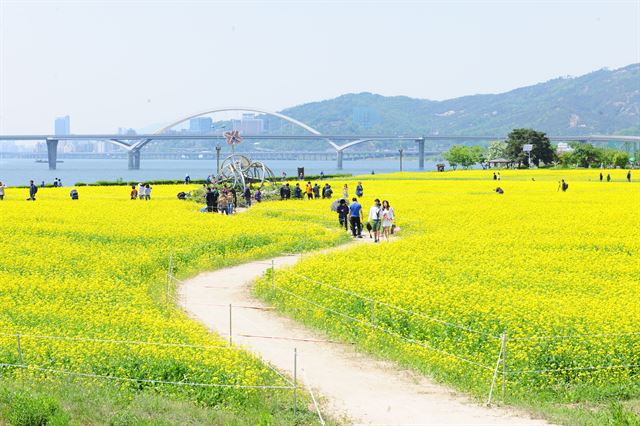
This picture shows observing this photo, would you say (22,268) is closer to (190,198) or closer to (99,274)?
(99,274)

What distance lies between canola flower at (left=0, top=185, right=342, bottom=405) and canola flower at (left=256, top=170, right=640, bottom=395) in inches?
135

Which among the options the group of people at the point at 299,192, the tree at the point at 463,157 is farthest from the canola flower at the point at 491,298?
the tree at the point at 463,157

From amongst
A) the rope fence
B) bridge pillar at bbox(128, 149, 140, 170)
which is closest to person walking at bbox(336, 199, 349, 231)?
the rope fence

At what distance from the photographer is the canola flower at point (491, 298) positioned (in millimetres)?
16250

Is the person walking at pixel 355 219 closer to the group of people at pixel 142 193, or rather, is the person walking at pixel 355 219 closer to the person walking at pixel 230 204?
the person walking at pixel 230 204

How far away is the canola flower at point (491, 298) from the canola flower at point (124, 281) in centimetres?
343

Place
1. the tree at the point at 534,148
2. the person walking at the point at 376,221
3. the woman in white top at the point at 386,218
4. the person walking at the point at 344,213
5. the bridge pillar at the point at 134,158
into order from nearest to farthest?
1. the person walking at the point at 376,221
2. the woman in white top at the point at 386,218
3. the person walking at the point at 344,213
4. the tree at the point at 534,148
5. the bridge pillar at the point at 134,158

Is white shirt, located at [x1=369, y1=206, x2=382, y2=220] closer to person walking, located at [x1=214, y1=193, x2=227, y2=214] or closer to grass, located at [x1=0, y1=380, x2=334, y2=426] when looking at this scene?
person walking, located at [x1=214, y1=193, x2=227, y2=214]

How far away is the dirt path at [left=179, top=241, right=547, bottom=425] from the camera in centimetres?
1424

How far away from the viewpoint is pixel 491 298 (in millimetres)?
Result: 21078

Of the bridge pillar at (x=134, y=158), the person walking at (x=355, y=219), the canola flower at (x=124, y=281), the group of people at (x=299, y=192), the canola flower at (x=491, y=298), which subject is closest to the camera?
the canola flower at (x=124, y=281)

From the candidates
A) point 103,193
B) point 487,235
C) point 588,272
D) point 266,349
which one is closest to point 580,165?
point 103,193

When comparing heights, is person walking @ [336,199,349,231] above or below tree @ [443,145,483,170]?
below

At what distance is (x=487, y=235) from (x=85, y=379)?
23.4 meters
